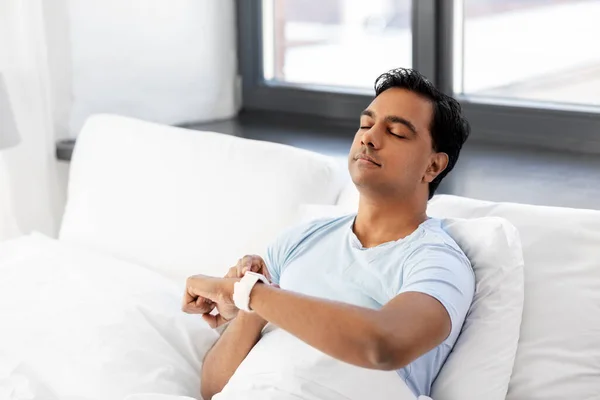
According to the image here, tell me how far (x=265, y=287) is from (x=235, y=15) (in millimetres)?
1877

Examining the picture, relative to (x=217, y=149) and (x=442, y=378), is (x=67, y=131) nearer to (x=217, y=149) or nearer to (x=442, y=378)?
(x=217, y=149)

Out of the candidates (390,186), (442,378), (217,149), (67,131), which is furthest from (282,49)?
(442,378)

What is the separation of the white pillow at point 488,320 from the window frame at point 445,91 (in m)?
0.87

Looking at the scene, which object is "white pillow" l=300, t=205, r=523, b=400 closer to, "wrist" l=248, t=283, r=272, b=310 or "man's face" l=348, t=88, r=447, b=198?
"man's face" l=348, t=88, r=447, b=198

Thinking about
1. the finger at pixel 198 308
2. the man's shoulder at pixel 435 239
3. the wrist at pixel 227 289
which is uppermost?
the man's shoulder at pixel 435 239

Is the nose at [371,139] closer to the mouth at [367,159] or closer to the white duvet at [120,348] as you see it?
the mouth at [367,159]

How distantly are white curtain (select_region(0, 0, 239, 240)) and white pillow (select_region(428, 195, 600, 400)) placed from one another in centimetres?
151

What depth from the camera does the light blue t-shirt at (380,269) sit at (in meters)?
1.66

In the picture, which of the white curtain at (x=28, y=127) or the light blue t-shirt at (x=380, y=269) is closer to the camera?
the light blue t-shirt at (x=380, y=269)

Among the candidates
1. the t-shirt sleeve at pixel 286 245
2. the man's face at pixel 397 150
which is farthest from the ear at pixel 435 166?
the t-shirt sleeve at pixel 286 245

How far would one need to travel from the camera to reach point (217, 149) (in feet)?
7.81

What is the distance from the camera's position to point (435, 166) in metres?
1.86

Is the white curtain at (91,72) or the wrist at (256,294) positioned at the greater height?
the white curtain at (91,72)

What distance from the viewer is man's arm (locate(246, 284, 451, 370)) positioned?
4.91 feet
